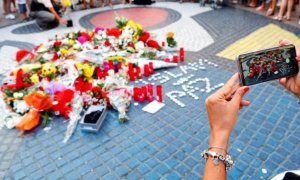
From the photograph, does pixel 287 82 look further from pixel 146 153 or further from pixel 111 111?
pixel 111 111

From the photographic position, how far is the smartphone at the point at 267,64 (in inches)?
69.4

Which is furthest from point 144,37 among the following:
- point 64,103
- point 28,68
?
point 64,103

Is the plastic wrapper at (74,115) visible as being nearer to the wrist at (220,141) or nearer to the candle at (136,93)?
the candle at (136,93)

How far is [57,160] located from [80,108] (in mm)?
887

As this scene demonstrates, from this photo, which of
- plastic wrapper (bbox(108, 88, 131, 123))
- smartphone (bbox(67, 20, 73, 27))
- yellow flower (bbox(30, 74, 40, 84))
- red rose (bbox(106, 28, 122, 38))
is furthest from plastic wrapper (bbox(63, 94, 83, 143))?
smartphone (bbox(67, 20, 73, 27))

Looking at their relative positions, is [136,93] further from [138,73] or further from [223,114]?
[223,114]

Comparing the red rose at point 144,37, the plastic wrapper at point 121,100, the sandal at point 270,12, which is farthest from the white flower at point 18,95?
the sandal at point 270,12

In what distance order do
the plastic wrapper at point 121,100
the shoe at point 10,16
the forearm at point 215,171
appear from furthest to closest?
the shoe at point 10,16, the plastic wrapper at point 121,100, the forearm at point 215,171

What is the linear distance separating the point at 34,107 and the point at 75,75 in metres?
0.86

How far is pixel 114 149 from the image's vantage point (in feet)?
10.6

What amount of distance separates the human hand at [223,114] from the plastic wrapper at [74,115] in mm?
2388

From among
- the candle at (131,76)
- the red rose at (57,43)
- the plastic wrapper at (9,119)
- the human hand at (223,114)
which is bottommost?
the plastic wrapper at (9,119)

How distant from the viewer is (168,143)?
325 centimetres

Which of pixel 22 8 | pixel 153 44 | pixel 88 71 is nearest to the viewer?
pixel 88 71
